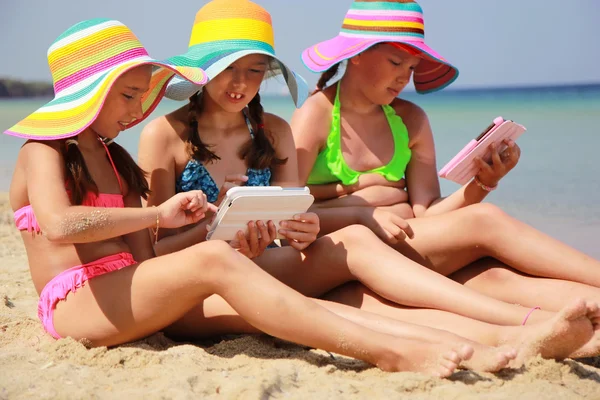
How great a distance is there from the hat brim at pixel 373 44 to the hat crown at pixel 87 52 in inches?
50.2

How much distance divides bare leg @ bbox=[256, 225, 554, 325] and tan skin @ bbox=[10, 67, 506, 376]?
266 millimetres

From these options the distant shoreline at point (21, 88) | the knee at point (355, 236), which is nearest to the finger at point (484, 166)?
the knee at point (355, 236)

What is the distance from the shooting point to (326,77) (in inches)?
171

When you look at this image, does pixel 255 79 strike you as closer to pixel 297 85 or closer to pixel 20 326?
pixel 297 85

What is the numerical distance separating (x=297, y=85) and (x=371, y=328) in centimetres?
139

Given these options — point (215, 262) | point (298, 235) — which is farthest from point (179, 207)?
point (298, 235)

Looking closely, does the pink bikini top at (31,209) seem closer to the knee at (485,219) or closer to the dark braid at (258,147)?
the dark braid at (258,147)

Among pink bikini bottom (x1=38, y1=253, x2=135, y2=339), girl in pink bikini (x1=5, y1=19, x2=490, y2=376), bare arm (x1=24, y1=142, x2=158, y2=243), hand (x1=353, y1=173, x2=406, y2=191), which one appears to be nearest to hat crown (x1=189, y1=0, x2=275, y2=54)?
girl in pink bikini (x1=5, y1=19, x2=490, y2=376)

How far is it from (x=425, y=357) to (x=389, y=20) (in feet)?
6.48

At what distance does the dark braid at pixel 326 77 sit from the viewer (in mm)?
4301

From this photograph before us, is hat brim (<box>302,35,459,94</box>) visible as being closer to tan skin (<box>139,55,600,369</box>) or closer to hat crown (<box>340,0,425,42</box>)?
hat crown (<box>340,0,425,42</box>)

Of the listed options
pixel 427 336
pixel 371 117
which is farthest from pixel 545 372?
pixel 371 117

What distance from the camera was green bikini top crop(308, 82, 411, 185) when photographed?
4121 millimetres

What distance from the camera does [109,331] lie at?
9.65 feet
